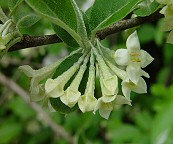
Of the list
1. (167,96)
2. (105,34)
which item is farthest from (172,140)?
(105,34)

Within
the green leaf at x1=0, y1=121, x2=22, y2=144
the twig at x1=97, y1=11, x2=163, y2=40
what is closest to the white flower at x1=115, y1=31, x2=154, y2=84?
the twig at x1=97, y1=11, x2=163, y2=40

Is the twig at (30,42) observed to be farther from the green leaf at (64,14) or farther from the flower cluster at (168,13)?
the flower cluster at (168,13)

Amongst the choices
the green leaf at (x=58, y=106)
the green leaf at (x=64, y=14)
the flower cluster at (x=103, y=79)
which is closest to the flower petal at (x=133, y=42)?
the flower cluster at (x=103, y=79)

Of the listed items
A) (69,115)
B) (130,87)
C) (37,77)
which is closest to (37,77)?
(37,77)

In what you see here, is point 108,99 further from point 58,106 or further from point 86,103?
point 58,106

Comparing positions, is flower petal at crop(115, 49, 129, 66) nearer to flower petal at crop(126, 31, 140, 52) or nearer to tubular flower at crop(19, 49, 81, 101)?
flower petal at crop(126, 31, 140, 52)
